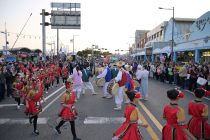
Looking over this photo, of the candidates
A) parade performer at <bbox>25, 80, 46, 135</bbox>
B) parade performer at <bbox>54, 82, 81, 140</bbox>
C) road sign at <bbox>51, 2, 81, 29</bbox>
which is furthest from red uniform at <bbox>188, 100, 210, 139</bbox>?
road sign at <bbox>51, 2, 81, 29</bbox>

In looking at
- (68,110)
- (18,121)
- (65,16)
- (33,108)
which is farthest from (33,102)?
(65,16)

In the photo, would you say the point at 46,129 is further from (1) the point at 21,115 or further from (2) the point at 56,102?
(2) the point at 56,102

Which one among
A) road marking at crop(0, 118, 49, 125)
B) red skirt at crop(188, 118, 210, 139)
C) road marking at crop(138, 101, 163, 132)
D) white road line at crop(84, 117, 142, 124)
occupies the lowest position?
road marking at crop(0, 118, 49, 125)

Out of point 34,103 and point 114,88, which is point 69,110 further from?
point 114,88

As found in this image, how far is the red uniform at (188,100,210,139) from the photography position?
3.23 m

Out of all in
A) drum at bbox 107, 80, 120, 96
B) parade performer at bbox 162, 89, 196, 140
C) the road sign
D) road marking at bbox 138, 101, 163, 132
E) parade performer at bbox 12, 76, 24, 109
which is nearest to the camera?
parade performer at bbox 162, 89, 196, 140

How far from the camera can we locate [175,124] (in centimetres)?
276

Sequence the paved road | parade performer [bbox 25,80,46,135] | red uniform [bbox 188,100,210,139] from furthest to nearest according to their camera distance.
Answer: parade performer [bbox 25,80,46,135]
the paved road
red uniform [bbox 188,100,210,139]

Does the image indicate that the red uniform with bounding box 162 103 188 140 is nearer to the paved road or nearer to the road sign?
the paved road

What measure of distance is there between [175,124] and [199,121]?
3.10 feet

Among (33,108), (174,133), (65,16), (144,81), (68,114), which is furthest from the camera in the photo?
(65,16)

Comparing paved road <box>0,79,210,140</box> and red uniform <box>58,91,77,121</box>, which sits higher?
red uniform <box>58,91,77,121</box>

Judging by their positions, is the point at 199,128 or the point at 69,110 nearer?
the point at 199,128

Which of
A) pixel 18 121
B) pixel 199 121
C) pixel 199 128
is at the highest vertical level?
pixel 199 121
